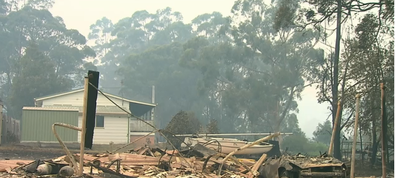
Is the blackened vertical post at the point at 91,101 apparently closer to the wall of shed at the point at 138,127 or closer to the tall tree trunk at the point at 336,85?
the tall tree trunk at the point at 336,85

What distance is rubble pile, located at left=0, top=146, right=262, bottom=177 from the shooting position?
11.7m

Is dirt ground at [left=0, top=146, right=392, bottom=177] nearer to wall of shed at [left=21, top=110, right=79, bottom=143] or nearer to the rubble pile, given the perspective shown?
wall of shed at [left=21, top=110, right=79, bottom=143]

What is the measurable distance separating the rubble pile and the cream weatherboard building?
64.4 ft

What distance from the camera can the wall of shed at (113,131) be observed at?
3734 cm

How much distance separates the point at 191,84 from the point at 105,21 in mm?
70956

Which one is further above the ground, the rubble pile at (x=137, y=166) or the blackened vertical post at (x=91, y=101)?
the blackened vertical post at (x=91, y=101)

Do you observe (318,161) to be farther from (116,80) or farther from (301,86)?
(116,80)

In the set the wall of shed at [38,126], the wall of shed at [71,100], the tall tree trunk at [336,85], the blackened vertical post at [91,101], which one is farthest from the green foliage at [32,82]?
the blackened vertical post at [91,101]

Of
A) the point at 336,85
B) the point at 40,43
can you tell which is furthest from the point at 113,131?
the point at 40,43

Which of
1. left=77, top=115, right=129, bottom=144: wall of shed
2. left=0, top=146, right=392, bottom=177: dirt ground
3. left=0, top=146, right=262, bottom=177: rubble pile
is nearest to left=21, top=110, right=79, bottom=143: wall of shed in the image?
left=77, top=115, right=129, bottom=144: wall of shed

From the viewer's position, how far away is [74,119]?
114 feet

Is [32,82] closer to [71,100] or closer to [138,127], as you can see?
[71,100]

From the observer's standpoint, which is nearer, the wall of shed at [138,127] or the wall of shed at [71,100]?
the wall of shed at [71,100]

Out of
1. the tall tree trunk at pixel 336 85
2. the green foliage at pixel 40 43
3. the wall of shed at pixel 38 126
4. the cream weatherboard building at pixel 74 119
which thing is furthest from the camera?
the green foliage at pixel 40 43
